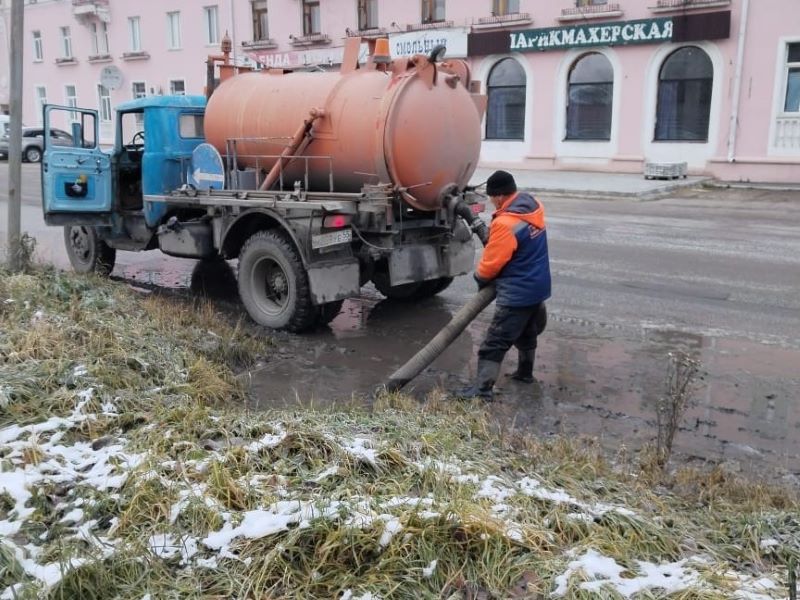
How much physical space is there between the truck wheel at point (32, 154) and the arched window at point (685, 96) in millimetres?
22996

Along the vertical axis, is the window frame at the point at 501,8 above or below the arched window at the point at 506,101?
above

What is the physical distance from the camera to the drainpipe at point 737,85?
2016 cm

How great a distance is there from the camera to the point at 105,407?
173 inches

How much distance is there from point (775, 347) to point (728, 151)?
16157mm

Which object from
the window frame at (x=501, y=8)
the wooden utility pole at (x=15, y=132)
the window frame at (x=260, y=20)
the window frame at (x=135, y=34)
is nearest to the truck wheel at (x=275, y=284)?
the wooden utility pole at (x=15, y=132)

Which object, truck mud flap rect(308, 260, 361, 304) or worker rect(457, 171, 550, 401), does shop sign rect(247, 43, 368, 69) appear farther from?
worker rect(457, 171, 550, 401)

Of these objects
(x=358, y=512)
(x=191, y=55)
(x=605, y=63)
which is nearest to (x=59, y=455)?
(x=358, y=512)

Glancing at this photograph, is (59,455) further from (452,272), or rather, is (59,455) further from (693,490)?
(452,272)

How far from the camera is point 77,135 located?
9023 mm

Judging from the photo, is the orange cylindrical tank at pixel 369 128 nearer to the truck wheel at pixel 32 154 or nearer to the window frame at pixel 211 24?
the truck wheel at pixel 32 154

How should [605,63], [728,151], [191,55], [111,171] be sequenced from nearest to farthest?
[111,171], [728,151], [605,63], [191,55]

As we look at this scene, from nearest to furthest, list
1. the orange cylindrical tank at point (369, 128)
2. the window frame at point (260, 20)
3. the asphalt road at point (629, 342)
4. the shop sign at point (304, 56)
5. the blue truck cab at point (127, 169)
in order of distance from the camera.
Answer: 1. the asphalt road at point (629, 342)
2. the orange cylindrical tank at point (369, 128)
3. the blue truck cab at point (127, 169)
4. the shop sign at point (304, 56)
5. the window frame at point (260, 20)

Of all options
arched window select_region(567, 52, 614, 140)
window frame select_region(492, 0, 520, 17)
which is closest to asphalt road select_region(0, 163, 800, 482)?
arched window select_region(567, 52, 614, 140)

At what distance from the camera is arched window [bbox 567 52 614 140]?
23266mm
